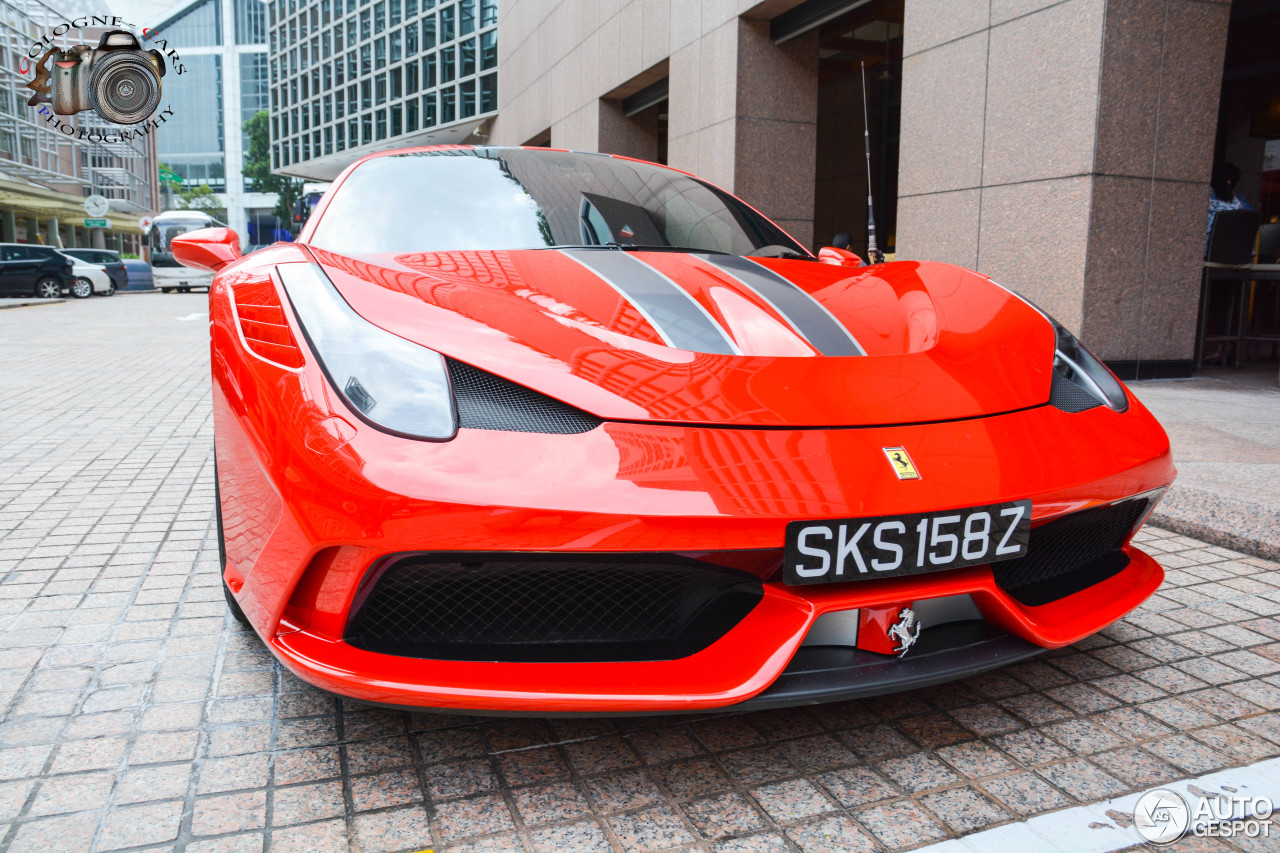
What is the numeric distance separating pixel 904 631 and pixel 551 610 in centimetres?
60

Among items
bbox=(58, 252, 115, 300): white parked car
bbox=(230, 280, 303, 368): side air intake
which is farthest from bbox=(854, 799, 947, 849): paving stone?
bbox=(58, 252, 115, 300): white parked car

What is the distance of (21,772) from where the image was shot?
1.57m

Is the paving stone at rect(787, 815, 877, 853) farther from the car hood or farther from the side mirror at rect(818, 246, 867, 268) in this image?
the side mirror at rect(818, 246, 867, 268)

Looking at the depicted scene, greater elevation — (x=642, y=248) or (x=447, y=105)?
(x=447, y=105)

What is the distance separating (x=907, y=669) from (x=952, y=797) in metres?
0.23

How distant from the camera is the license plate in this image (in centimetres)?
141

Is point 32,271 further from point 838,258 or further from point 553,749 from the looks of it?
point 553,749

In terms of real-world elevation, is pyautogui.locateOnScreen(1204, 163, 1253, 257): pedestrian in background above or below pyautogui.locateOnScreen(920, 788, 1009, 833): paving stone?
above

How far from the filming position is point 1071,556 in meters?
1.85

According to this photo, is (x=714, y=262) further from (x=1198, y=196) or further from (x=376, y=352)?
(x=1198, y=196)

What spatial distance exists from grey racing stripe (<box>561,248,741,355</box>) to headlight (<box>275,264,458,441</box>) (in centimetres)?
46

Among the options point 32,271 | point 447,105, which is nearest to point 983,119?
point 32,271

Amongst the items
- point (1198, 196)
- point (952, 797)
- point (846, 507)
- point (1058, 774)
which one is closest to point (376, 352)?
point (846, 507)

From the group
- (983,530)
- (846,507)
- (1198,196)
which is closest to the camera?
(846,507)
